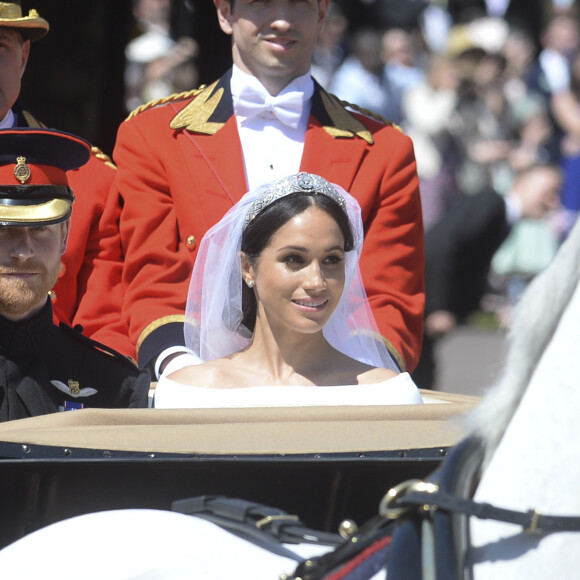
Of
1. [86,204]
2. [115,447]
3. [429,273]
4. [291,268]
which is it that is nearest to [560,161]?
[429,273]

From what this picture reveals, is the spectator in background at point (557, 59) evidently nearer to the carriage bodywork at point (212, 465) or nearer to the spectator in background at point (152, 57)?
the spectator in background at point (152, 57)

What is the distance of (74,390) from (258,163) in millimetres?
958

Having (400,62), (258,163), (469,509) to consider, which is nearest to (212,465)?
(469,509)

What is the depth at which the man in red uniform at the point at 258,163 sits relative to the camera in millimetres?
3064

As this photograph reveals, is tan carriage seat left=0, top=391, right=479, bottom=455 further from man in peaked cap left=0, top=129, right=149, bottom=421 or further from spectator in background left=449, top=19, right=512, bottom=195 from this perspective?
spectator in background left=449, top=19, right=512, bottom=195

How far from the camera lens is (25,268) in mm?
2389

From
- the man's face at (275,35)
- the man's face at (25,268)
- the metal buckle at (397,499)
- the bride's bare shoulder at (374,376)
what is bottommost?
the bride's bare shoulder at (374,376)

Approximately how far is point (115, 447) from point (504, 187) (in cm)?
591

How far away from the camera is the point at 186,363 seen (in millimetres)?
2725

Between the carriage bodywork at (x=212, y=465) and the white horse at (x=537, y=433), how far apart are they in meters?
0.63

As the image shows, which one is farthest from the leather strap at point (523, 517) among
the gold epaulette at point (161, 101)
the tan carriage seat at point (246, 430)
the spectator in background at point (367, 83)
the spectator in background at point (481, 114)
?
the spectator in background at point (367, 83)

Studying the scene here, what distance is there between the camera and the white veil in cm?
258

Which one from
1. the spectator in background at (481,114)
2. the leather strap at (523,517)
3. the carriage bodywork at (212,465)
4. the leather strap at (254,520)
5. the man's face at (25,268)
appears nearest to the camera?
the leather strap at (523,517)

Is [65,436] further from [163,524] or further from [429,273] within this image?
[429,273]
